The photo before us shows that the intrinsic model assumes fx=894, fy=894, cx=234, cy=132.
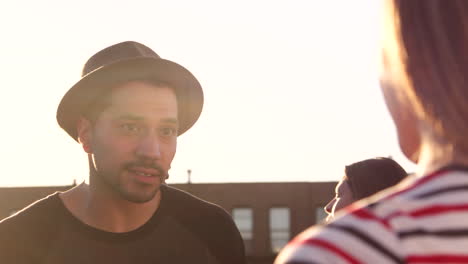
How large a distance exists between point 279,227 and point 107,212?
42998mm

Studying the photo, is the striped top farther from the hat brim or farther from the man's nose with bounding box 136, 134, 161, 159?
the hat brim

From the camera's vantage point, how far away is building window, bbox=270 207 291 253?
4775cm

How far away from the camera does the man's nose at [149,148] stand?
17.3 feet

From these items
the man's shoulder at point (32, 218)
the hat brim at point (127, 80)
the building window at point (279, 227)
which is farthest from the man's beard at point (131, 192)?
the building window at point (279, 227)

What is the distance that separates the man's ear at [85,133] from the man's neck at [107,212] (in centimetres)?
34

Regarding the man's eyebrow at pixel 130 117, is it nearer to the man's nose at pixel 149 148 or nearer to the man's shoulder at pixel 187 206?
the man's nose at pixel 149 148

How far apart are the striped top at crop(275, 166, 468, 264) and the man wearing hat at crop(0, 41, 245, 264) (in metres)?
3.95

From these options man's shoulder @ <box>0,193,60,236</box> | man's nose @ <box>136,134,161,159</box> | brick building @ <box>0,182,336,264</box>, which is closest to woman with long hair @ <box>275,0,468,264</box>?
man's nose @ <box>136,134,161,159</box>

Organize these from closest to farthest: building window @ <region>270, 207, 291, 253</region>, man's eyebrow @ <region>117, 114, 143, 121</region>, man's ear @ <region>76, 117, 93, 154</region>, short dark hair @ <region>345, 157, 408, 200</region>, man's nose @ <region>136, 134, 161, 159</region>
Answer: man's nose @ <region>136, 134, 161, 159</region>
man's eyebrow @ <region>117, 114, 143, 121</region>
short dark hair @ <region>345, 157, 408, 200</region>
man's ear @ <region>76, 117, 93, 154</region>
building window @ <region>270, 207, 291, 253</region>

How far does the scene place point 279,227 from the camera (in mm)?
48094

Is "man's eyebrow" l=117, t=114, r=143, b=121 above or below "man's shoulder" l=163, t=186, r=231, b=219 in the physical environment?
above

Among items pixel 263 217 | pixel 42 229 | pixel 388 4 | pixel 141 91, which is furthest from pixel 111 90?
pixel 263 217

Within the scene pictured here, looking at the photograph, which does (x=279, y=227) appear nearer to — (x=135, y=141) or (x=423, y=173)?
(x=135, y=141)

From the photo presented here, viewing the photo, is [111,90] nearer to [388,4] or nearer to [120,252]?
[120,252]
